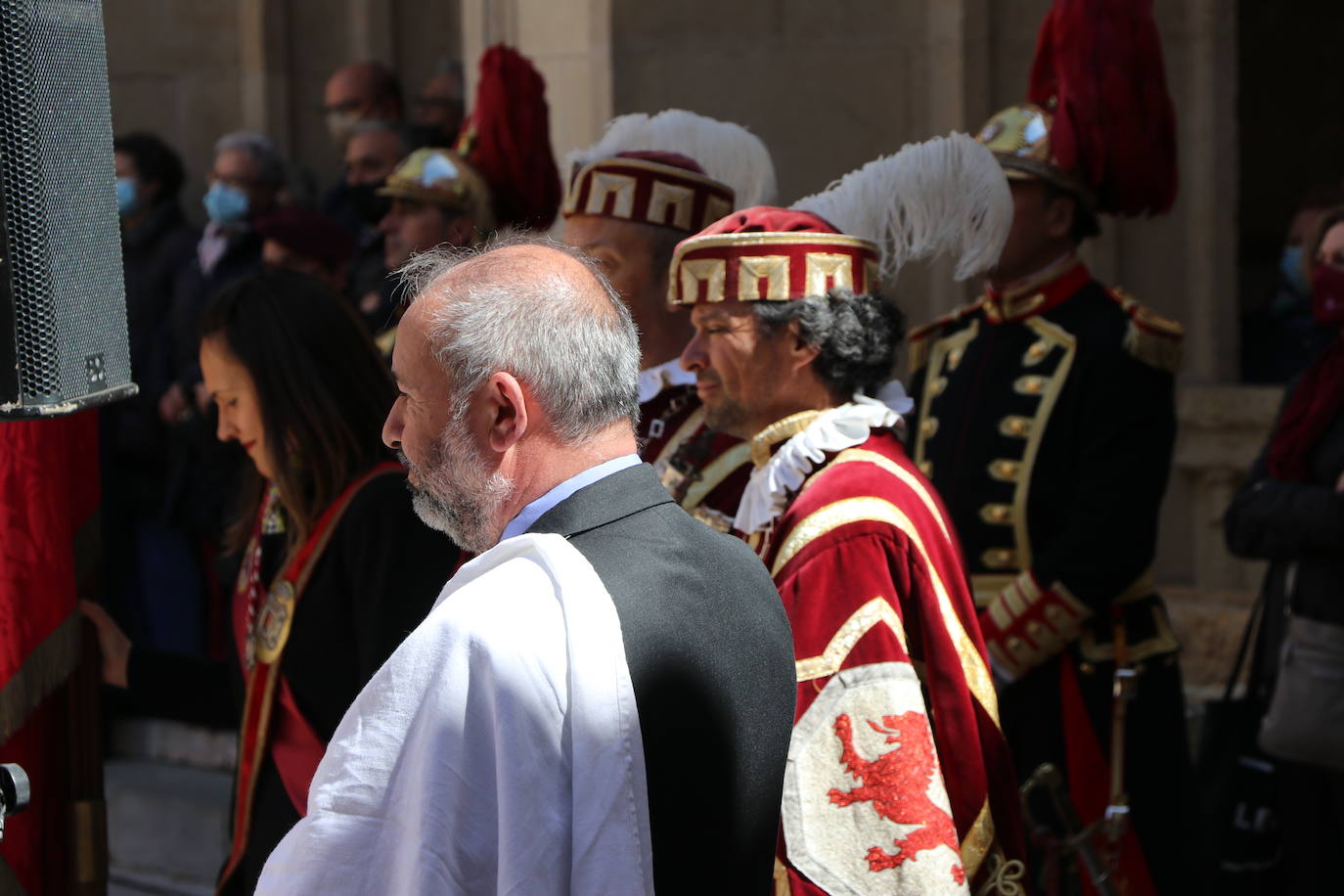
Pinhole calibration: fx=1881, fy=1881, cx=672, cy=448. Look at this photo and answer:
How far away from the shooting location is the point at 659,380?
12.3 feet

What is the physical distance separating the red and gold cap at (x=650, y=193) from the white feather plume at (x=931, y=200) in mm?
557

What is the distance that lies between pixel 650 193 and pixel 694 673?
219 centimetres

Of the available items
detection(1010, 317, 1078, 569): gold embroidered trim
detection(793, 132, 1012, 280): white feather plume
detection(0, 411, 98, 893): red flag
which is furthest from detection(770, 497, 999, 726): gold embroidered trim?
detection(1010, 317, 1078, 569): gold embroidered trim

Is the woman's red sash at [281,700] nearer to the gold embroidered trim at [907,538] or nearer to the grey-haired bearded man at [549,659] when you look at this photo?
the gold embroidered trim at [907,538]

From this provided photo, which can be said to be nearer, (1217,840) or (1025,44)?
(1217,840)

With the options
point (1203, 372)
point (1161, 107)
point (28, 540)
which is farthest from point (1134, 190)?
point (28, 540)

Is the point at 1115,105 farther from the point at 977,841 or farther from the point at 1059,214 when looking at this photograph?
the point at 977,841

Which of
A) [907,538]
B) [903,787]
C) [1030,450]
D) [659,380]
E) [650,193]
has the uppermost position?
[650,193]

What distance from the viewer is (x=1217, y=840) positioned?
14.0 ft

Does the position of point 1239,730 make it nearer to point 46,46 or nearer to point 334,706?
point 334,706

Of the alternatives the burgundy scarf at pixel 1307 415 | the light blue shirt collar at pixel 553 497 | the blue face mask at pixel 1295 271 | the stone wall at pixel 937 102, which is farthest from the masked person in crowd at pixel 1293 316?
the light blue shirt collar at pixel 553 497

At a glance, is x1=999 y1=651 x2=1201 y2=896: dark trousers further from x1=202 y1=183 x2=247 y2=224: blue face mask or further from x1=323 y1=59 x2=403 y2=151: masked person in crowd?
x1=323 y1=59 x2=403 y2=151: masked person in crowd

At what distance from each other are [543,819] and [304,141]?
21.7 feet

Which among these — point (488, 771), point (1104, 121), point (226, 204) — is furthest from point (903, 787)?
point (226, 204)
